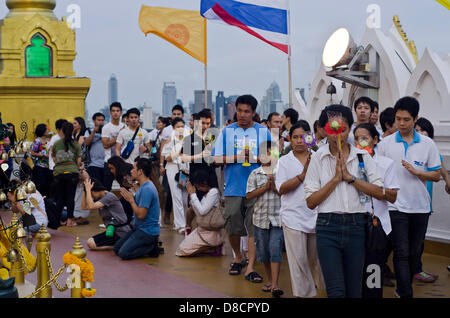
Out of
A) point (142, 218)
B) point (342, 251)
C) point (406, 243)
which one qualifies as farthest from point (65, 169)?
point (342, 251)

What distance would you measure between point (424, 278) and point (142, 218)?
3507mm

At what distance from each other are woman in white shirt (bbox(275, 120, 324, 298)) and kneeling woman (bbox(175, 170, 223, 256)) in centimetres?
272

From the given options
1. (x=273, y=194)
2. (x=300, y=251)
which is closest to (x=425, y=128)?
(x=273, y=194)

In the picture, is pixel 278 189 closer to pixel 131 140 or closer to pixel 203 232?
pixel 203 232

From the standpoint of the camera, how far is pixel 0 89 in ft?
67.1

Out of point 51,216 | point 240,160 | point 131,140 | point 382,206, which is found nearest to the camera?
point 382,206

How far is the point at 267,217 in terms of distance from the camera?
7.36 metres

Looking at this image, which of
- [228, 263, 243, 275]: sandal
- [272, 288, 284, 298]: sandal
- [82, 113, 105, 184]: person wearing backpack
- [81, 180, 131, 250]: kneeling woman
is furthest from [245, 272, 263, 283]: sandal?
[82, 113, 105, 184]: person wearing backpack

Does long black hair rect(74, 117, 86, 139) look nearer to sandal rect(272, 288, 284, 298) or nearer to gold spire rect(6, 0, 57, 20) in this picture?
sandal rect(272, 288, 284, 298)

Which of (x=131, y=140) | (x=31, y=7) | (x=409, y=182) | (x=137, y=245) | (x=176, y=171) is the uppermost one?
(x=31, y=7)

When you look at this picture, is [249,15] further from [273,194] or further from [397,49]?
[397,49]

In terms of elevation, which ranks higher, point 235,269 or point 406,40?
point 406,40

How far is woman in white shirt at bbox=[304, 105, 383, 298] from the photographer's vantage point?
17.3 ft

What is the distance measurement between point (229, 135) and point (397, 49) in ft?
46.4
